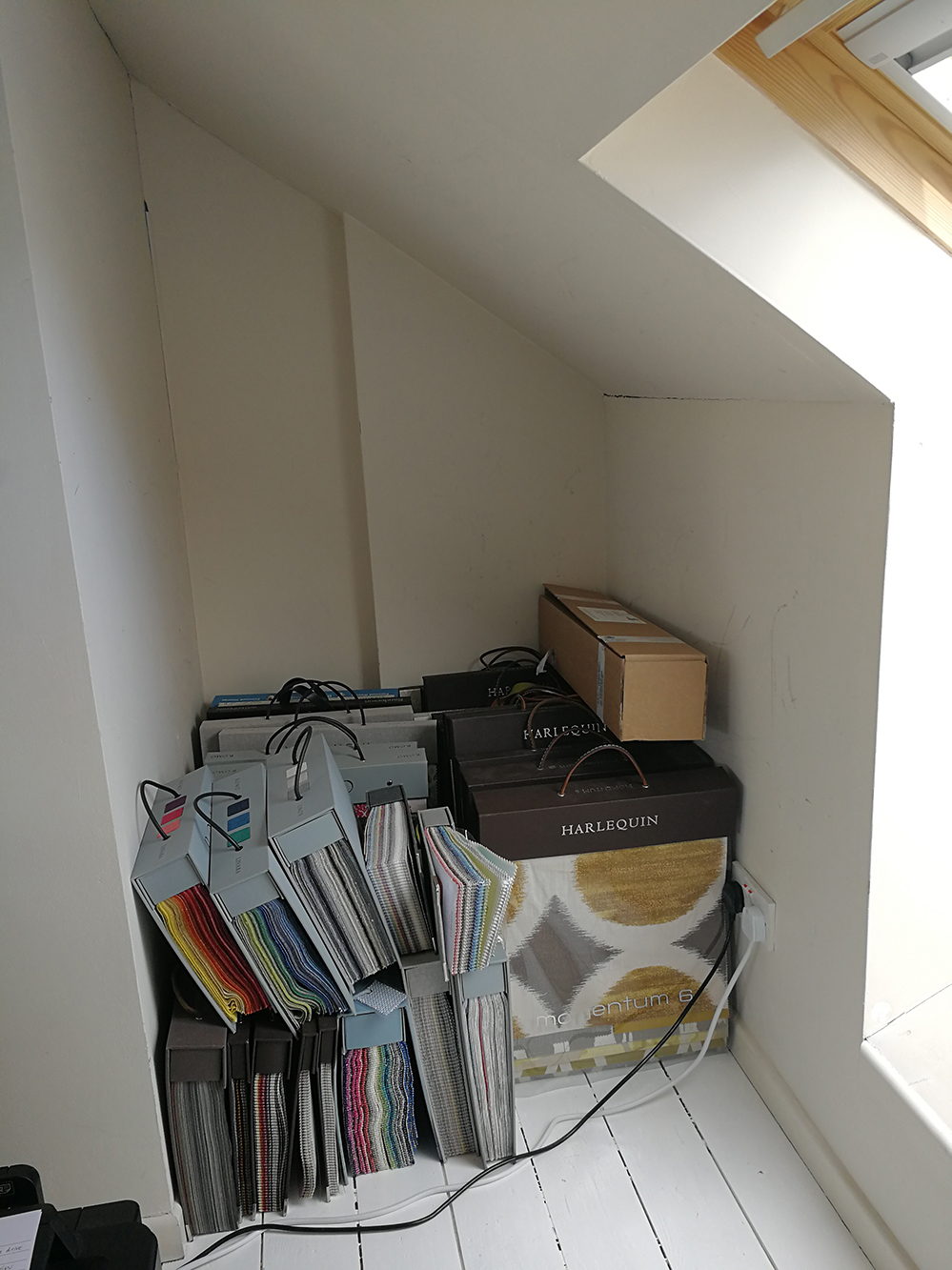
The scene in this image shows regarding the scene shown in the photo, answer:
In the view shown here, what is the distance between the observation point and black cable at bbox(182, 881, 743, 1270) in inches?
54.3

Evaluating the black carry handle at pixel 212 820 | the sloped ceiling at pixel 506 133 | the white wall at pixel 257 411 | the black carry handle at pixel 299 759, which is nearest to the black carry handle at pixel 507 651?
the white wall at pixel 257 411

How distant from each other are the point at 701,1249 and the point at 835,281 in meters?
1.39

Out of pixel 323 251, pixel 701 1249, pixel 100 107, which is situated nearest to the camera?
pixel 701 1249

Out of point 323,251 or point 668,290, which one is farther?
point 323,251

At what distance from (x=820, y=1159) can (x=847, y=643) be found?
85 cm

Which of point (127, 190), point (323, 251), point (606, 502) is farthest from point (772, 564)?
point (127, 190)

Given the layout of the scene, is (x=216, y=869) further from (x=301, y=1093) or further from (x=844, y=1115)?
(x=844, y=1115)

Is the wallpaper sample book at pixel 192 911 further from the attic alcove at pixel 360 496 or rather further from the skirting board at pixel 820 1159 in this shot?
the skirting board at pixel 820 1159

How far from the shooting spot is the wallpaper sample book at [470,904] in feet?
4.36

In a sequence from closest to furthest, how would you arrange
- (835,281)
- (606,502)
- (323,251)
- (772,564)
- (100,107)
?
(835,281) → (772,564) → (100,107) → (323,251) → (606,502)

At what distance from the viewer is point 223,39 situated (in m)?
1.28

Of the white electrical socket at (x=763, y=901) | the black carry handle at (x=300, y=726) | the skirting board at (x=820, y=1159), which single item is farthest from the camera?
the black carry handle at (x=300, y=726)

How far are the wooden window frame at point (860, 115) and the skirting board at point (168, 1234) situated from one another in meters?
1.75

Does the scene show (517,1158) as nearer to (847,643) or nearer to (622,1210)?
(622,1210)
